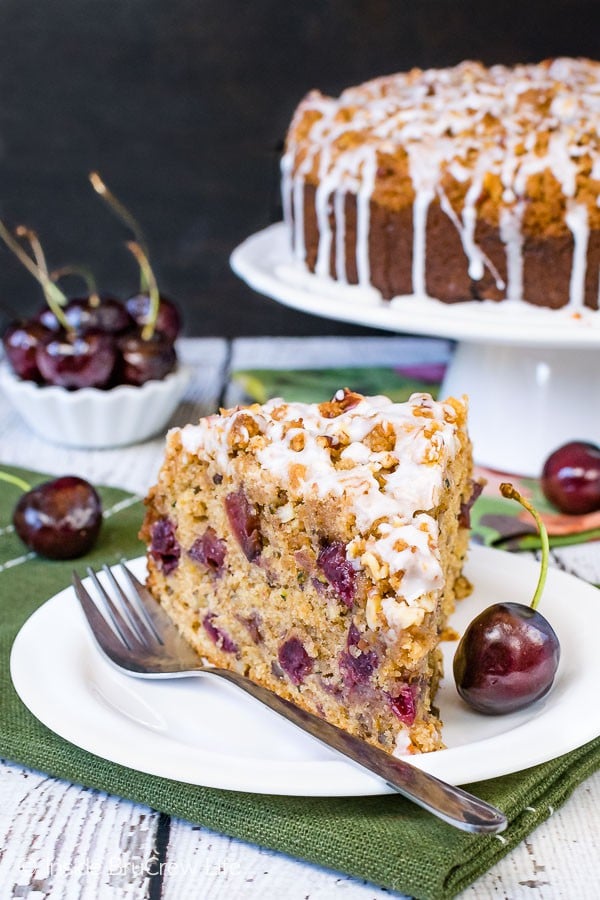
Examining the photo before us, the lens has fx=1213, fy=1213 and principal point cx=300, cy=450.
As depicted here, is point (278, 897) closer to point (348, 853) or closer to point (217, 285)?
point (348, 853)

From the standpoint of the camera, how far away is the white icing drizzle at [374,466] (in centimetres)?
128

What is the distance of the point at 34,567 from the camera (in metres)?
1.96

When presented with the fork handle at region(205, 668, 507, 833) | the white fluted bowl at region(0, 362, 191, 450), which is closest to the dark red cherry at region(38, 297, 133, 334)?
the white fluted bowl at region(0, 362, 191, 450)

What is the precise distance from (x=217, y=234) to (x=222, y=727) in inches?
93.0

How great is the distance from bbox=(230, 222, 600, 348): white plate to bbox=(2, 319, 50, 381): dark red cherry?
0.46 meters

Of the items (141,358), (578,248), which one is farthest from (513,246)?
(141,358)

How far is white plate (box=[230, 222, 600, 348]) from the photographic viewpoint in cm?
222

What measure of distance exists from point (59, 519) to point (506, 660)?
0.88m

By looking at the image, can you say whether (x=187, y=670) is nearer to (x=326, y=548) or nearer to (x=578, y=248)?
(x=326, y=548)

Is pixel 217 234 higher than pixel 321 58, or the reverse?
pixel 321 58

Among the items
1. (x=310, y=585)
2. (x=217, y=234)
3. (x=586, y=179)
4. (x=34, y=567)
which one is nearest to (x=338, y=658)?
(x=310, y=585)

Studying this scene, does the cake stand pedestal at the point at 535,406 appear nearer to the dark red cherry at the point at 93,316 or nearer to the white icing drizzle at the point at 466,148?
the white icing drizzle at the point at 466,148

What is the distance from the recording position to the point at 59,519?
1967 millimetres

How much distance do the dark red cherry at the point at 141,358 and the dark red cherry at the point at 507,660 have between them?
4.53 feet
